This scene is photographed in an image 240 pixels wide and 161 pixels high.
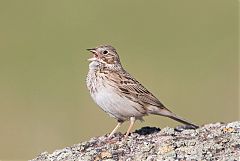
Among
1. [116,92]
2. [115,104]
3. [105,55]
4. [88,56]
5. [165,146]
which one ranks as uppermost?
[88,56]

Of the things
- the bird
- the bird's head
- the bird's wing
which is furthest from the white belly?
the bird's head

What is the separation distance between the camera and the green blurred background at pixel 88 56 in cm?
2030

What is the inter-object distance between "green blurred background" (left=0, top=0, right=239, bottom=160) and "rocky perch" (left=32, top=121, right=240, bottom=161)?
6254 mm

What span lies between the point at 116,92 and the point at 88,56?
16236mm

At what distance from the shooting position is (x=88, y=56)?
2833 centimetres

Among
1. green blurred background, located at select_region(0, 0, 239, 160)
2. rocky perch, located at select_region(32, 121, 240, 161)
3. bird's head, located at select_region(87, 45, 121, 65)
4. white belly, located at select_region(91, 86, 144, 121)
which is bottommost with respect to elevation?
rocky perch, located at select_region(32, 121, 240, 161)

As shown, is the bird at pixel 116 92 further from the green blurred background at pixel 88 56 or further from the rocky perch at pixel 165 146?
the green blurred background at pixel 88 56

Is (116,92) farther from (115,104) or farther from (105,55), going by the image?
(105,55)

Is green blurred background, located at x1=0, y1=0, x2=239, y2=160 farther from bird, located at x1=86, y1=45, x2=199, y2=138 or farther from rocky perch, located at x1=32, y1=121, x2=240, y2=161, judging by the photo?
rocky perch, located at x1=32, y1=121, x2=240, y2=161

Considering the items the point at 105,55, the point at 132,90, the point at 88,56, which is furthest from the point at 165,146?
the point at 88,56

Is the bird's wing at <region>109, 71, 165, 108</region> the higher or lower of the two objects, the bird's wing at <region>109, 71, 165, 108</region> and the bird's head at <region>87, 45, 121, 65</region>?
the lower

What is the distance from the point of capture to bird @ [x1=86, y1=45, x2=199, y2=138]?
11969 millimetres

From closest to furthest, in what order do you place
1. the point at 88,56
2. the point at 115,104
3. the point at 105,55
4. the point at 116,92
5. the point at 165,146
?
the point at 165,146, the point at 115,104, the point at 116,92, the point at 105,55, the point at 88,56

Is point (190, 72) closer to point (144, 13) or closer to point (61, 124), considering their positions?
point (61, 124)
